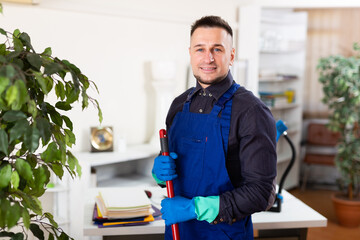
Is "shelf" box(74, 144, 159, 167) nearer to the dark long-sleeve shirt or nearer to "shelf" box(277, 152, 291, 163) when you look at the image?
the dark long-sleeve shirt

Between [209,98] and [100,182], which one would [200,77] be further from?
[100,182]

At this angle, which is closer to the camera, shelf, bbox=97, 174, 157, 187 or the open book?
the open book

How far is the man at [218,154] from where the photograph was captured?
5.10ft

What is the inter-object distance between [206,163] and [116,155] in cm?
211

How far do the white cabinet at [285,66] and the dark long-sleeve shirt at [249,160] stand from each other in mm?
3874

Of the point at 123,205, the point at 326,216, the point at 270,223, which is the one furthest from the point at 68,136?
the point at 326,216

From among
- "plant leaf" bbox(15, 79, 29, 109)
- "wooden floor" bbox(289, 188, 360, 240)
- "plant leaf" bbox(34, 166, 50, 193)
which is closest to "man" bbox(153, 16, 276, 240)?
"plant leaf" bbox(34, 166, 50, 193)

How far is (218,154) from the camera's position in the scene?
1.62m

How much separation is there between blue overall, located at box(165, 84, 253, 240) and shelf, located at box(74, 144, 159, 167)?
1733 mm

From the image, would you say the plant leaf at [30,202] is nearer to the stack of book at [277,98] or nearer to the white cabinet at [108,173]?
the white cabinet at [108,173]

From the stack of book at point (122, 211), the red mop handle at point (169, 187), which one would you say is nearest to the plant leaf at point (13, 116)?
the red mop handle at point (169, 187)

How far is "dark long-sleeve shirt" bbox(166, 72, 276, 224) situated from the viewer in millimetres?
1548

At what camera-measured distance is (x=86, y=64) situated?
152 inches

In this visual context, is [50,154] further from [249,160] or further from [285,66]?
[285,66]
